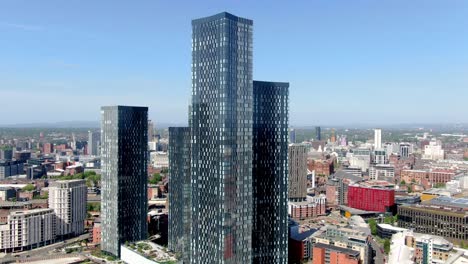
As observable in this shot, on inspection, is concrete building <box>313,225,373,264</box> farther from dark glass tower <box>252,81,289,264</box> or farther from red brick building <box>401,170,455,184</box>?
red brick building <box>401,170,455,184</box>

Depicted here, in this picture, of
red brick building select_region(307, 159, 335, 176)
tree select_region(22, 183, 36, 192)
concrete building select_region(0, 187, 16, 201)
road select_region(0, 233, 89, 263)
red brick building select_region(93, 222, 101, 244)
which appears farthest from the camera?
red brick building select_region(307, 159, 335, 176)

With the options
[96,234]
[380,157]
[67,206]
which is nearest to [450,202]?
[96,234]

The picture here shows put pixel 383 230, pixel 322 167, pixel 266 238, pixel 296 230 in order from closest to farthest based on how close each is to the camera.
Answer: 1. pixel 266 238
2. pixel 296 230
3. pixel 383 230
4. pixel 322 167

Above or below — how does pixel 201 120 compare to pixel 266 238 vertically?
above

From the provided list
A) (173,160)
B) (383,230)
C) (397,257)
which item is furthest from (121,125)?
(383,230)

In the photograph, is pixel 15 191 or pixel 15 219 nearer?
pixel 15 219

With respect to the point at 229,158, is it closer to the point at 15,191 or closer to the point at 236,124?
the point at 236,124

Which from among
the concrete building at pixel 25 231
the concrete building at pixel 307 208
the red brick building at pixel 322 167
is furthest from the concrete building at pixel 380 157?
the concrete building at pixel 25 231

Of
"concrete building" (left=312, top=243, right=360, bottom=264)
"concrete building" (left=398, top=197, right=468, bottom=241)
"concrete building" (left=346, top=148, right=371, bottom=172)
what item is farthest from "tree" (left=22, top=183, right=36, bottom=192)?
"concrete building" (left=346, top=148, right=371, bottom=172)
